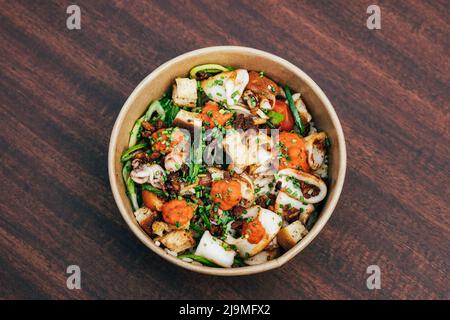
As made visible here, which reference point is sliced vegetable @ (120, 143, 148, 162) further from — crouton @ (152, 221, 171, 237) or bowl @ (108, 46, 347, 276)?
crouton @ (152, 221, 171, 237)

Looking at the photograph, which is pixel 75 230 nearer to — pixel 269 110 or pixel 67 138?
pixel 67 138

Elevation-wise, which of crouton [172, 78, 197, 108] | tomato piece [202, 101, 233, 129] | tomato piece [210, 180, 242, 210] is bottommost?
tomato piece [210, 180, 242, 210]

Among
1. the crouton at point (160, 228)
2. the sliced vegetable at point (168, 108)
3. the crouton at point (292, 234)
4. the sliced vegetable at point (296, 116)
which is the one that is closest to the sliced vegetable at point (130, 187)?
the crouton at point (160, 228)

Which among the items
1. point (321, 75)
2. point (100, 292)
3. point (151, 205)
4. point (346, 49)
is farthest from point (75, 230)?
point (346, 49)

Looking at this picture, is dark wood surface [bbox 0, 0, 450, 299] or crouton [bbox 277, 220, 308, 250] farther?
dark wood surface [bbox 0, 0, 450, 299]

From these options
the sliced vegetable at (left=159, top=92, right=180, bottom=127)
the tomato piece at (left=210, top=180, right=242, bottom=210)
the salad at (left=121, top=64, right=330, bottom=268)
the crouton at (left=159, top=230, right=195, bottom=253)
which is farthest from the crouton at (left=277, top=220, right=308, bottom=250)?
the sliced vegetable at (left=159, top=92, right=180, bottom=127)

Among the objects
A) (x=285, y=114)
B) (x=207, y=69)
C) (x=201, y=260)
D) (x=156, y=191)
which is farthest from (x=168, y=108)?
(x=201, y=260)
